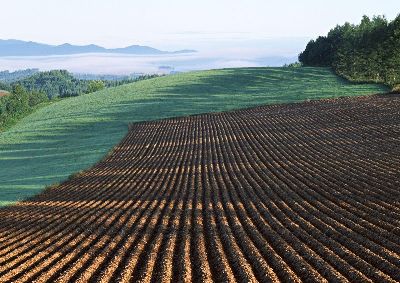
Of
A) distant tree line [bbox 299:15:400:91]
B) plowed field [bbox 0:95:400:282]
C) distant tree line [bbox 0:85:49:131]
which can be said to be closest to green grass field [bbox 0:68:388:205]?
distant tree line [bbox 299:15:400:91]

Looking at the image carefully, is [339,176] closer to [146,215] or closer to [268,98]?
[146,215]

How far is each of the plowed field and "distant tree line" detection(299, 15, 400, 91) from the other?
28445 mm

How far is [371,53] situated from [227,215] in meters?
57.3

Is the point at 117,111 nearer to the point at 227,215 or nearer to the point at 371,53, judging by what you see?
the point at 371,53

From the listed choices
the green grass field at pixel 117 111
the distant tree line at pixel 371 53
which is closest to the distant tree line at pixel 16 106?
the green grass field at pixel 117 111

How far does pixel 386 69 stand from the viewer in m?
65.8

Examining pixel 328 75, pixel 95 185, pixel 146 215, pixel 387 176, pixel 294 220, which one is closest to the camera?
pixel 294 220

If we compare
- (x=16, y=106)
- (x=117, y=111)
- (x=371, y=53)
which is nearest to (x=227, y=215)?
(x=117, y=111)

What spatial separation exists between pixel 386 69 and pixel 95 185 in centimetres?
4991

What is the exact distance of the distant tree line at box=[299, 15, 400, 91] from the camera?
6269 centimetres

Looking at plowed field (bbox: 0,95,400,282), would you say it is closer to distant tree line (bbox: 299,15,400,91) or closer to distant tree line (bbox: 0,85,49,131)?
distant tree line (bbox: 299,15,400,91)

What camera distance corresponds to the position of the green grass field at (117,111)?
37.9 metres

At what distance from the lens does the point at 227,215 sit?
19016 millimetres

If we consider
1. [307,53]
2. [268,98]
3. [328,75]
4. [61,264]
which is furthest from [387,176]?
[307,53]
